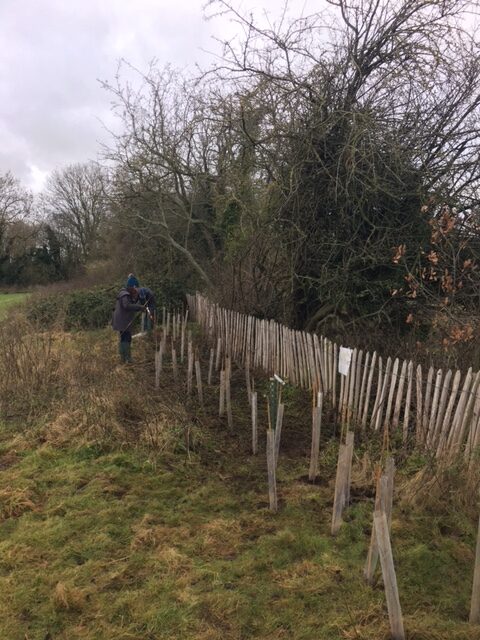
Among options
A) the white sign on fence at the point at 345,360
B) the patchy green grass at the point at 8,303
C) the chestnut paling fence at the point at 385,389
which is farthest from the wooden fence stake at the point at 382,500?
the patchy green grass at the point at 8,303

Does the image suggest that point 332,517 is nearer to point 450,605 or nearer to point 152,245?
point 450,605

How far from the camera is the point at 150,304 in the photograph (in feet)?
39.9

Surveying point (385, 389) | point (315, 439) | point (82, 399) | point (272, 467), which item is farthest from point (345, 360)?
point (82, 399)

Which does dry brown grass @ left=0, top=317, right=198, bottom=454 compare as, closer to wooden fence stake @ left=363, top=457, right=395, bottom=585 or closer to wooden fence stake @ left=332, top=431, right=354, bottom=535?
wooden fence stake @ left=332, top=431, right=354, bottom=535

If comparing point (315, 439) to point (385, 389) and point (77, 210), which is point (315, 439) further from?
point (77, 210)

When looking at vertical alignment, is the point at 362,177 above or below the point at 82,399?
above

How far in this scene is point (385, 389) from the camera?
5.05 m

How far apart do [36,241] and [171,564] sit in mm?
41215

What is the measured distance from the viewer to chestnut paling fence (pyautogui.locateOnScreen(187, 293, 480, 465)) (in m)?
4.16

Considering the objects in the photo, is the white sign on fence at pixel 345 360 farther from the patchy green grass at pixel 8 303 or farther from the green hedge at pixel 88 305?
the patchy green grass at pixel 8 303

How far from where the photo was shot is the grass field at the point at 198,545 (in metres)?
2.58

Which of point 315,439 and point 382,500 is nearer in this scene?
point 382,500

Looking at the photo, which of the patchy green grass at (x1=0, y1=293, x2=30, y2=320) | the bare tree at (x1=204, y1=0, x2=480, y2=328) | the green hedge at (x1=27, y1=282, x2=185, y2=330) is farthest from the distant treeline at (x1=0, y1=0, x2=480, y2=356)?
the patchy green grass at (x1=0, y1=293, x2=30, y2=320)

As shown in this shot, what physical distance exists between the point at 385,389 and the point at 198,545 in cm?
263
